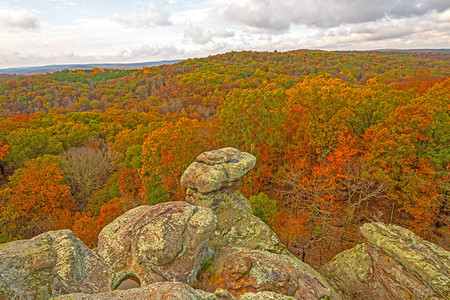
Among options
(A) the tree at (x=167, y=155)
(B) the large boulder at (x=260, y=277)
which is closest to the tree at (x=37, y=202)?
(A) the tree at (x=167, y=155)

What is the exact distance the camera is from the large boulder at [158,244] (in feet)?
33.0

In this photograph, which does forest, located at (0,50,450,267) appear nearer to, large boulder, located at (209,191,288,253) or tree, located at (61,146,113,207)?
tree, located at (61,146,113,207)

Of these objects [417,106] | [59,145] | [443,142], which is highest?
[417,106]

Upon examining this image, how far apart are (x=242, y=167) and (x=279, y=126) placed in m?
13.6

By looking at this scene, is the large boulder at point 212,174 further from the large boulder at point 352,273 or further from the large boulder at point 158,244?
the large boulder at point 352,273

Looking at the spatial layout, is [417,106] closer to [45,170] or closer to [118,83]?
[45,170]

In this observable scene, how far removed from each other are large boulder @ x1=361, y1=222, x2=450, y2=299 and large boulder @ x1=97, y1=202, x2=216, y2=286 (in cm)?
964

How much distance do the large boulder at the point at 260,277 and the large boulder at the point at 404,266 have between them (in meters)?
3.11

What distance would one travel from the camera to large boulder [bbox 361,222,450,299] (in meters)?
10.4

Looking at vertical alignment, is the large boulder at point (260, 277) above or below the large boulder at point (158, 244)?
below

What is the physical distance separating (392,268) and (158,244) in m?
12.1

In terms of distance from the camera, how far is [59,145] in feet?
130

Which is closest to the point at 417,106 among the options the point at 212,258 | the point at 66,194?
the point at 212,258

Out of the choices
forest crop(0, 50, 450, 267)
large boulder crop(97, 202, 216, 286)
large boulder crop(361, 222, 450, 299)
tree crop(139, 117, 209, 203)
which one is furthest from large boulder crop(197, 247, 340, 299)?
tree crop(139, 117, 209, 203)
